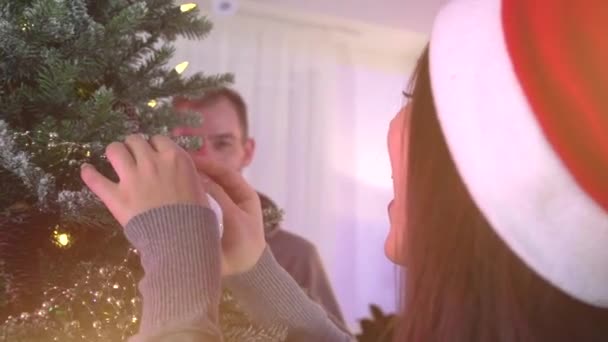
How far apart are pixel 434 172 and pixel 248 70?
212cm

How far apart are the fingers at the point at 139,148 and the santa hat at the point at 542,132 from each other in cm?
27

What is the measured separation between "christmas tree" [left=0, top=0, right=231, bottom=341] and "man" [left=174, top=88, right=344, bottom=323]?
112cm

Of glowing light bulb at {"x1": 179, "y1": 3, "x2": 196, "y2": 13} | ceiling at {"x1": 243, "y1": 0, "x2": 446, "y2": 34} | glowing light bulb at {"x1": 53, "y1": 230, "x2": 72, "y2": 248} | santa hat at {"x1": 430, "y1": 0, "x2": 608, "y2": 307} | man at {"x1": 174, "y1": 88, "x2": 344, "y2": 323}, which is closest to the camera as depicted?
santa hat at {"x1": 430, "y1": 0, "x2": 608, "y2": 307}

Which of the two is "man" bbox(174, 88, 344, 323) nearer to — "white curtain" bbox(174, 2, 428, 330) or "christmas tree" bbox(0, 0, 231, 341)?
"white curtain" bbox(174, 2, 428, 330)

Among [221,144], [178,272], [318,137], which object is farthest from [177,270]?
[318,137]

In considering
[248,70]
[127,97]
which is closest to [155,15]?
[127,97]

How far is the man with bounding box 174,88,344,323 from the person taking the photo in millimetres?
1879

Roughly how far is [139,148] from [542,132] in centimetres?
35

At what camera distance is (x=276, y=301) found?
2.41 ft

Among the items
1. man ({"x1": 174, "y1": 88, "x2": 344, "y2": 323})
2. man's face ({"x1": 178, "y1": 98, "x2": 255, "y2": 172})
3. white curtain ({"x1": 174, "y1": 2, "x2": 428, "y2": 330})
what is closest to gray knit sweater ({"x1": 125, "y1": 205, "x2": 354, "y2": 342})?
man ({"x1": 174, "y1": 88, "x2": 344, "y2": 323})

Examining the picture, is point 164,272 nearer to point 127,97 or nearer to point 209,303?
point 209,303

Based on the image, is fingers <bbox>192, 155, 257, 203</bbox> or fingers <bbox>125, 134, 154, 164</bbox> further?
fingers <bbox>192, 155, 257, 203</bbox>

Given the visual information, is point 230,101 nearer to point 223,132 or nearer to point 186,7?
point 223,132

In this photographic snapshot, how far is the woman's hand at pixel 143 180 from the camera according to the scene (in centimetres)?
58
